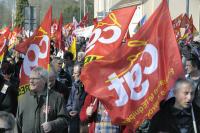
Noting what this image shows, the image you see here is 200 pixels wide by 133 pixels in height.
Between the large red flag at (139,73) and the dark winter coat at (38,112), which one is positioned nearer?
the large red flag at (139,73)

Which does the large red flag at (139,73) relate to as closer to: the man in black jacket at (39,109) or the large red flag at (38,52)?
the man in black jacket at (39,109)

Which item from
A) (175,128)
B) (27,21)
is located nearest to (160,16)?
(175,128)

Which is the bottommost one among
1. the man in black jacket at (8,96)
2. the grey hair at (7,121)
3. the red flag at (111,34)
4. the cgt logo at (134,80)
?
the man in black jacket at (8,96)

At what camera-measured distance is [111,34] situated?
8.58 m

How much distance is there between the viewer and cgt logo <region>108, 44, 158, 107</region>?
6.16 meters

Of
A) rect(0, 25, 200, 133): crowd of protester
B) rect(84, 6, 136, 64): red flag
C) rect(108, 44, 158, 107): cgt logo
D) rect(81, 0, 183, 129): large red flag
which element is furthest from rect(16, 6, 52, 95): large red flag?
rect(108, 44, 158, 107): cgt logo

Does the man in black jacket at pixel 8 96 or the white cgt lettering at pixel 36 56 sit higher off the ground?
the white cgt lettering at pixel 36 56

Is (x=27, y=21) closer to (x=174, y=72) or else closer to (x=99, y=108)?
(x=99, y=108)

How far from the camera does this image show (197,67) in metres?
8.77

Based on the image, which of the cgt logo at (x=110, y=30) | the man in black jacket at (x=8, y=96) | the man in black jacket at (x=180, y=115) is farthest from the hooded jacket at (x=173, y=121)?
the man in black jacket at (x=8, y=96)

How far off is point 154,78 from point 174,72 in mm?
216

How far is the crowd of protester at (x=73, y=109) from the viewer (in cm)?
584

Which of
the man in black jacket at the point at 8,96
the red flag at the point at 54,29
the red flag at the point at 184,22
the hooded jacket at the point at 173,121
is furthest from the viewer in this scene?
the red flag at the point at 54,29

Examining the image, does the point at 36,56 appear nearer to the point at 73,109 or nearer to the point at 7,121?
the point at 73,109
